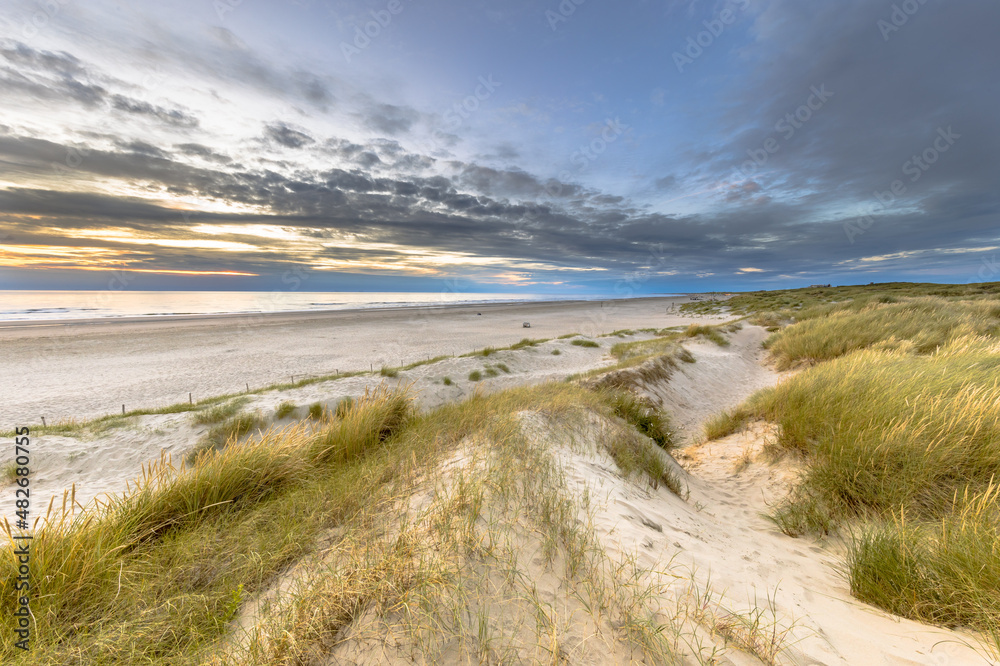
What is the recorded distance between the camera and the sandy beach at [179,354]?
12055mm

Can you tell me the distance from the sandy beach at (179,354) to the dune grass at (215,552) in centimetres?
1064

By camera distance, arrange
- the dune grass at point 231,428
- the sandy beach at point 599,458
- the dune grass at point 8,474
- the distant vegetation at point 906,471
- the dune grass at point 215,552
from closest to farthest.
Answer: the dune grass at point 215,552 → the sandy beach at point 599,458 → the distant vegetation at point 906,471 → the dune grass at point 8,474 → the dune grass at point 231,428

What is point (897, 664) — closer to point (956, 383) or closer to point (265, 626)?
point (265, 626)

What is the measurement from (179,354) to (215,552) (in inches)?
831

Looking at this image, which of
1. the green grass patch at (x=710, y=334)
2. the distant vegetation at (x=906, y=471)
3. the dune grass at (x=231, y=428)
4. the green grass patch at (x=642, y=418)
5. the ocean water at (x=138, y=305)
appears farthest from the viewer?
the ocean water at (x=138, y=305)

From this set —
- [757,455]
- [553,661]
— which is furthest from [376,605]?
[757,455]

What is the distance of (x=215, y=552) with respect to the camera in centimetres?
298

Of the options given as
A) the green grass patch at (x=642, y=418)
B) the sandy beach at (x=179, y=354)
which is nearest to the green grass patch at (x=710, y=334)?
the sandy beach at (x=179, y=354)

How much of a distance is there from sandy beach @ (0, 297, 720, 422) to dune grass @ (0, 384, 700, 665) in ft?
34.9

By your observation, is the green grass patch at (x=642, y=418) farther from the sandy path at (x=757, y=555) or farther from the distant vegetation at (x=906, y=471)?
the distant vegetation at (x=906, y=471)

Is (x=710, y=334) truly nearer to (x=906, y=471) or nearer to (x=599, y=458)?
(x=906, y=471)

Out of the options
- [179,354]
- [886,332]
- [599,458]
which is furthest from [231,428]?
[886,332]

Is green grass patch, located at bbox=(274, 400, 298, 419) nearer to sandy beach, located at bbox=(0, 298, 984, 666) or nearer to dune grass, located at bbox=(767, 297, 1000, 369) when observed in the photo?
sandy beach, located at bbox=(0, 298, 984, 666)

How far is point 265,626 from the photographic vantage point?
211cm
